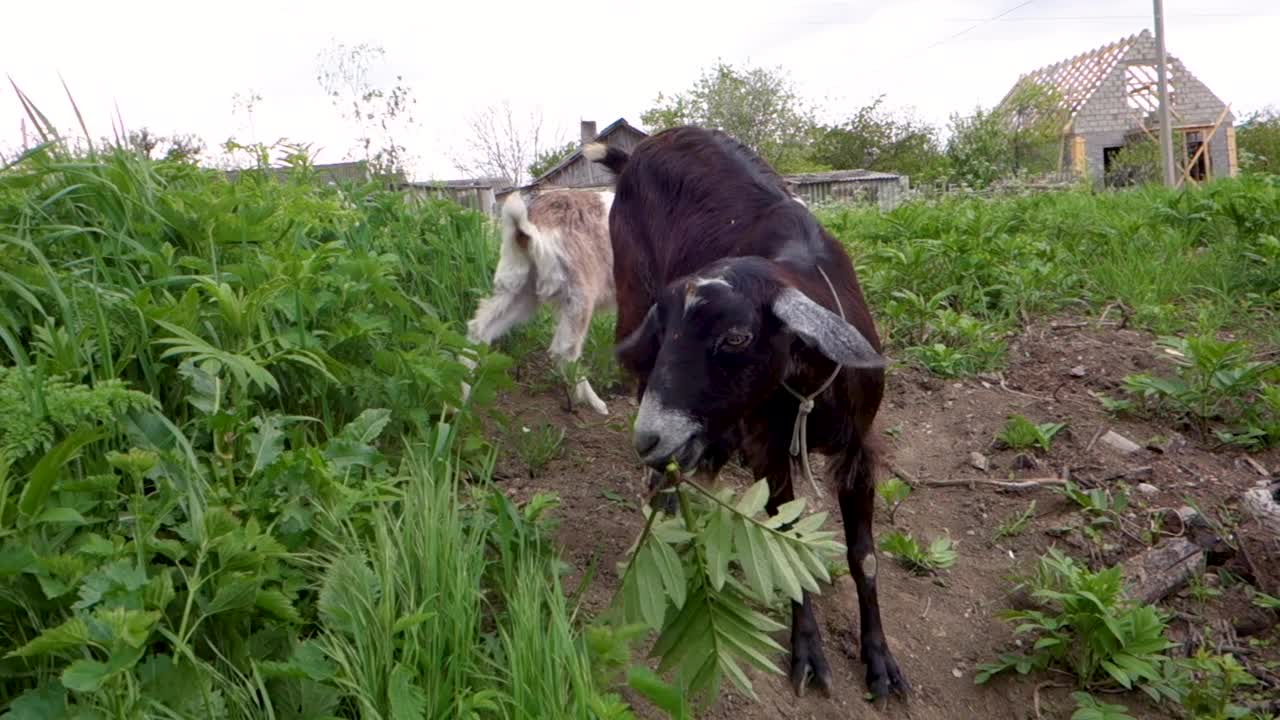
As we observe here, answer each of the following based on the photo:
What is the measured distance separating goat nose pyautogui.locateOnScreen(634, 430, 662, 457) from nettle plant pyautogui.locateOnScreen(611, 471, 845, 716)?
6.4 inches

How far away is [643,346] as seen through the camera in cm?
278

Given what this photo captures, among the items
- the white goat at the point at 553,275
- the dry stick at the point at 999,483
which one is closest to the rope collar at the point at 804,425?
the dry stick at the point at 999,483

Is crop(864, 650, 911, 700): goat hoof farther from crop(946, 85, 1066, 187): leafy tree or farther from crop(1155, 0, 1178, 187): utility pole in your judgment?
crop(946, 85, 1066, 187): leafy tree

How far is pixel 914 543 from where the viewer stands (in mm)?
3154

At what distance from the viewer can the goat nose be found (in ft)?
7.49

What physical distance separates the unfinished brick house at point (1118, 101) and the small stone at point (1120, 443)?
18.0m

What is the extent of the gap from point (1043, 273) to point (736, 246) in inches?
108

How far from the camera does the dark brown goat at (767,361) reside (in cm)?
234

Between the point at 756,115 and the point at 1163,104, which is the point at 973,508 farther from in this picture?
the point at 756,115

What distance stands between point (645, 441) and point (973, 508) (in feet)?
5.90

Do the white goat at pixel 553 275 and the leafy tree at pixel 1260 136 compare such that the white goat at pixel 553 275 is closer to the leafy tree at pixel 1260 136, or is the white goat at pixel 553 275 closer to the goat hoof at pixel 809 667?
the goat hoof at pixel 809 667

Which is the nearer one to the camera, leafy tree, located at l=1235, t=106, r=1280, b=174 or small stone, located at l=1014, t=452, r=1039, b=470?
small stone, located at l=1014, t=452, r=1039, b=470

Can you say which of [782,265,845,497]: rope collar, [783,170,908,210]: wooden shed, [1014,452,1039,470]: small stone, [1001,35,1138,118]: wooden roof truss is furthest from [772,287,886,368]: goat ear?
[1001,35,1138,118]: wooden roof truss

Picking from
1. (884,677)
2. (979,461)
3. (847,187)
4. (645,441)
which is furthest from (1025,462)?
(847,187)
